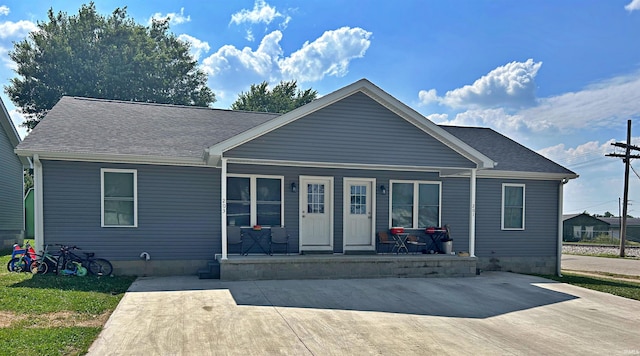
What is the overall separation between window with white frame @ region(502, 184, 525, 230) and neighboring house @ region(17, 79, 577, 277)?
0.03m

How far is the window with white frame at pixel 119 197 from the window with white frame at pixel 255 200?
82.7 inches

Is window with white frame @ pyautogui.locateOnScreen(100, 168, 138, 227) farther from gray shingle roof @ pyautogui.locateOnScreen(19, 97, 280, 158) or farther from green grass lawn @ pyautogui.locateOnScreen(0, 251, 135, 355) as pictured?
green grass lawn @ pyautogui.locateOnScreen(0, 251, 135, 355)

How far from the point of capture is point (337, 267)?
9367 millimetres

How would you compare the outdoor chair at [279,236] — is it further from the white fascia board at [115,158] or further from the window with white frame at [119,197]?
the window with white frame at [119,197]

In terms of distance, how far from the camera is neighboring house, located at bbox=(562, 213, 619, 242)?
1684 inches

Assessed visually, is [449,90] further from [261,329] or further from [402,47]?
[261,329]

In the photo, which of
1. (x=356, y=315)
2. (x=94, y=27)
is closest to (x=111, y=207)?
(x=356, y=315)

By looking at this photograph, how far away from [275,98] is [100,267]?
25.4 m

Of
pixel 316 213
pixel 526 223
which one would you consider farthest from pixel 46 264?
pixel 526 223

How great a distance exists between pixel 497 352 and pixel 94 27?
29.1 meters

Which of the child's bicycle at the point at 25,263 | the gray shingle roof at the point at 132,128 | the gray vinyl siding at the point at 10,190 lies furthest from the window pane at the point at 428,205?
the gray vinyl siding at the point at 10,190

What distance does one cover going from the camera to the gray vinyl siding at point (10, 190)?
14578mm

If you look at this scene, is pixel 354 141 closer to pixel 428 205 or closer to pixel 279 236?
pixel 279 236

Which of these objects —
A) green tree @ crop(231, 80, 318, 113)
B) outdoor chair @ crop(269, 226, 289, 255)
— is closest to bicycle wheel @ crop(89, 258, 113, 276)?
outdoor chair @ crop(269, 226, 289, 255)
